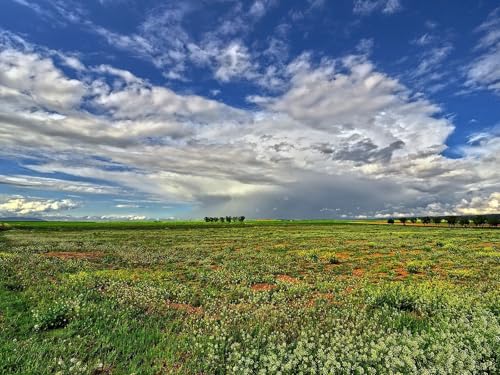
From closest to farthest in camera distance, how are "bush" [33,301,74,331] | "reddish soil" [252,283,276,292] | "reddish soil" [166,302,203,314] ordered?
"bush" [33,301,74,331], "reddish soil" [166,302,203,314], "reddish soil" [252,283,276,292]

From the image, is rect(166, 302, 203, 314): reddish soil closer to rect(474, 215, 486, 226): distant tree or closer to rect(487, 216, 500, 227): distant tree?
rect(487, 216, 500, 227): distant tree

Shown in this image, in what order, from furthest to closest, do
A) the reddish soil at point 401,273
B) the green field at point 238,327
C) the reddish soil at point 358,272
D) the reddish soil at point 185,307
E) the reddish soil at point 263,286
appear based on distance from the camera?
the reddish soil at point 358,272 → the reddish soil at point 401,273 → the reddish soil at point 263,286 → the reddish soil at point 185,307 → the green field at point 238,327

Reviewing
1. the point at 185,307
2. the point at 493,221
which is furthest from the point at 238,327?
the point at 493,221

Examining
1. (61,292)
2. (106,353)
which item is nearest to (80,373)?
(106,353)

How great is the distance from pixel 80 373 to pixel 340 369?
17.0ft

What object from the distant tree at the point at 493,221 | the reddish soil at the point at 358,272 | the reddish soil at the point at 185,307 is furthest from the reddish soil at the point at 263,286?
the distant tree at the point at 493,221

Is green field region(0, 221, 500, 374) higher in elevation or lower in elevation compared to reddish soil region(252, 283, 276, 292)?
higher

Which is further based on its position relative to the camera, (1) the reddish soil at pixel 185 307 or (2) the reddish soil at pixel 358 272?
(2) the reddish soil at pixel 358 272

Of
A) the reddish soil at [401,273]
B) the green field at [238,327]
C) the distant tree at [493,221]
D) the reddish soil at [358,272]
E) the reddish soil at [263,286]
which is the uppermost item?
the distant tree at [493,221]

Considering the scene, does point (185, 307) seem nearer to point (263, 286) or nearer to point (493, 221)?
point (263, 286)

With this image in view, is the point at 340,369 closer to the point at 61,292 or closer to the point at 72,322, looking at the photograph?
the point at 72,322

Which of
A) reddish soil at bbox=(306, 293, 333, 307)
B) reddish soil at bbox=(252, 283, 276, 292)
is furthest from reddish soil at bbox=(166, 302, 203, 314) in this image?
reddish soil at bbox=(252, 283, 276, 292)

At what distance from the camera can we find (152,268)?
22250 mm

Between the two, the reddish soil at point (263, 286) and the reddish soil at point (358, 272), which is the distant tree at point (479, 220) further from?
the reddish soil at point (263, 286)
